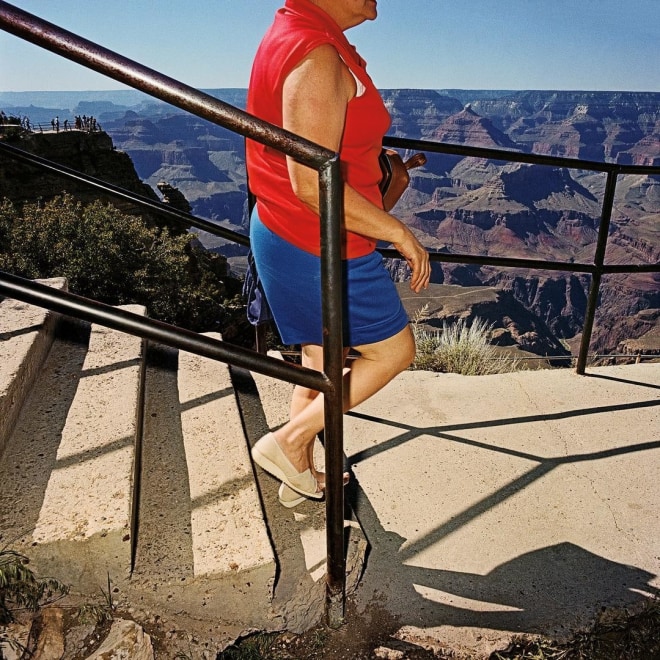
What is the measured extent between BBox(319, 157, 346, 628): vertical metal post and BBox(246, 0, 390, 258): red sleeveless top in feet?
0.93

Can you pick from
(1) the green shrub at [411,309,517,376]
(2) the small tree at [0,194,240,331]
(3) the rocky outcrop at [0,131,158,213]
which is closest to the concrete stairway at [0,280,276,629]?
(1) the green shrub at [411,309,517,376]

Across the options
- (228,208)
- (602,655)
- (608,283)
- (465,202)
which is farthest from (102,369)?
(228,208)

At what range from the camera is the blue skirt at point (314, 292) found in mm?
1525

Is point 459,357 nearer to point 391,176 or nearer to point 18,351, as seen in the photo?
point 391,176

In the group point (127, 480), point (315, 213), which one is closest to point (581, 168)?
point (315, 213)

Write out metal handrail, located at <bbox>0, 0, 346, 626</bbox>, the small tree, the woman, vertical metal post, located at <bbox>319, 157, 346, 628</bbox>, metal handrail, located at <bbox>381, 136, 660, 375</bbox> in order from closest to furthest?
metal handrail, located at <bbox>0, 0, 346, 626</bbox> < vertical metal post, located at <bbox>319, 157, 346, 628</bbox> < the woman < metal handrail, located at <bbox>381, 136, 660, 375</bbox> < the small tree

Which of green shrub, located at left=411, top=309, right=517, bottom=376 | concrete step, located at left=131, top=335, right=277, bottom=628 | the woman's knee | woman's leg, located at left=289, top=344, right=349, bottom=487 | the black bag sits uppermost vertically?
the black bag

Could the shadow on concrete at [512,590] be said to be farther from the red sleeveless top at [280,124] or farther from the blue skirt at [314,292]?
the red sleeveless top at [280,124]

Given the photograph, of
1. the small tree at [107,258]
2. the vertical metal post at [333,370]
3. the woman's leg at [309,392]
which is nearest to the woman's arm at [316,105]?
the vertical metal post at [333,370]

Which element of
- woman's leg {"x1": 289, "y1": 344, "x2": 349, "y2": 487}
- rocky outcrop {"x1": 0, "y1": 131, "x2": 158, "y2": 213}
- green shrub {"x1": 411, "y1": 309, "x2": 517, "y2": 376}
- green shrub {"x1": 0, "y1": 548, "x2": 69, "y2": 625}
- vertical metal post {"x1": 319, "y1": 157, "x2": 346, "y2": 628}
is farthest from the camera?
rocky outcrop {"x1": 0, "y1": 131, "x2": 158, "y2": 213}

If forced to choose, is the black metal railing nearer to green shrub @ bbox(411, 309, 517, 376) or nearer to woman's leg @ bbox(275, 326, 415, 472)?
woman's leg @ bbox(275, 326, 415, 472)

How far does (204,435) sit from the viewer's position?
2.07 m

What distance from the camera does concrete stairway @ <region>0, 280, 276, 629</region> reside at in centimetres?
147

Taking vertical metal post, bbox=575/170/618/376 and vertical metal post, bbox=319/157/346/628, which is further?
vertical metal post, bbox=575/170/618/376
